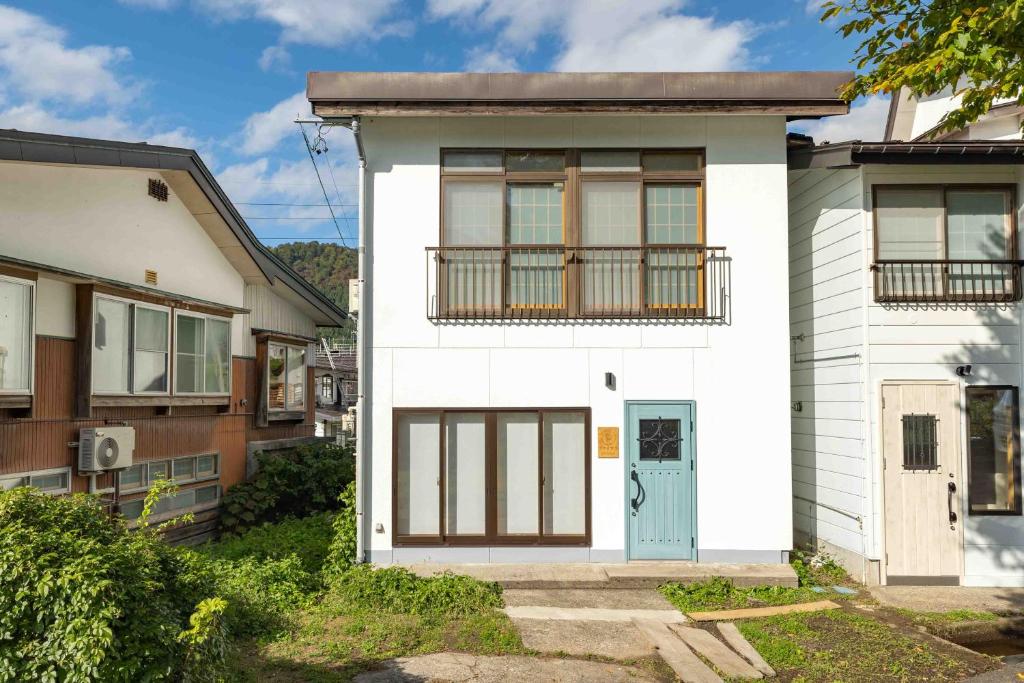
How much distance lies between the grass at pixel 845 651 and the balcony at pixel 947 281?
412 centimetres

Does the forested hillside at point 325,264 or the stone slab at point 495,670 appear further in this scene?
the forested hillside at point 325,264

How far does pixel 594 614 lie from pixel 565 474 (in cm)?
195

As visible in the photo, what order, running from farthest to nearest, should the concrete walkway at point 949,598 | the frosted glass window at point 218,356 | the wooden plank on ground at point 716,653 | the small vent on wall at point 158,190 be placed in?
the frosted glass window at point 218,356, the small vent on wall at point 158,190, the concrete walkway at point 949,598, the wooden plank on ground at point 716,653

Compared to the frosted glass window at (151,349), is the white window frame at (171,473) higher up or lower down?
lower down

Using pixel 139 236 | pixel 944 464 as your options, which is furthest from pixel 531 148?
pixel 944 464

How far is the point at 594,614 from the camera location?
7.52 m

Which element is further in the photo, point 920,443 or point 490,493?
point 490,493

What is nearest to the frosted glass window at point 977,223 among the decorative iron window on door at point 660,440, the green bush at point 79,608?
the decorative iron window on door at point 660,440

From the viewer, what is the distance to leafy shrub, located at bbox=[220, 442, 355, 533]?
11.1 m

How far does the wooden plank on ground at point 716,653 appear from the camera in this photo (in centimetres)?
610

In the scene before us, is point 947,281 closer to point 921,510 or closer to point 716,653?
point 921,510

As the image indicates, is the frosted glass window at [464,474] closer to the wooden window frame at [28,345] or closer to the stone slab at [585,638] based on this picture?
the stone slab at [585,638]

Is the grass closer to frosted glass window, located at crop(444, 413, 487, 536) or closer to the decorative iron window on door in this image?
the decorative iron window on door

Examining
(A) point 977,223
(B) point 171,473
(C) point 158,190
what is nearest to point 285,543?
(B) point 171,473
